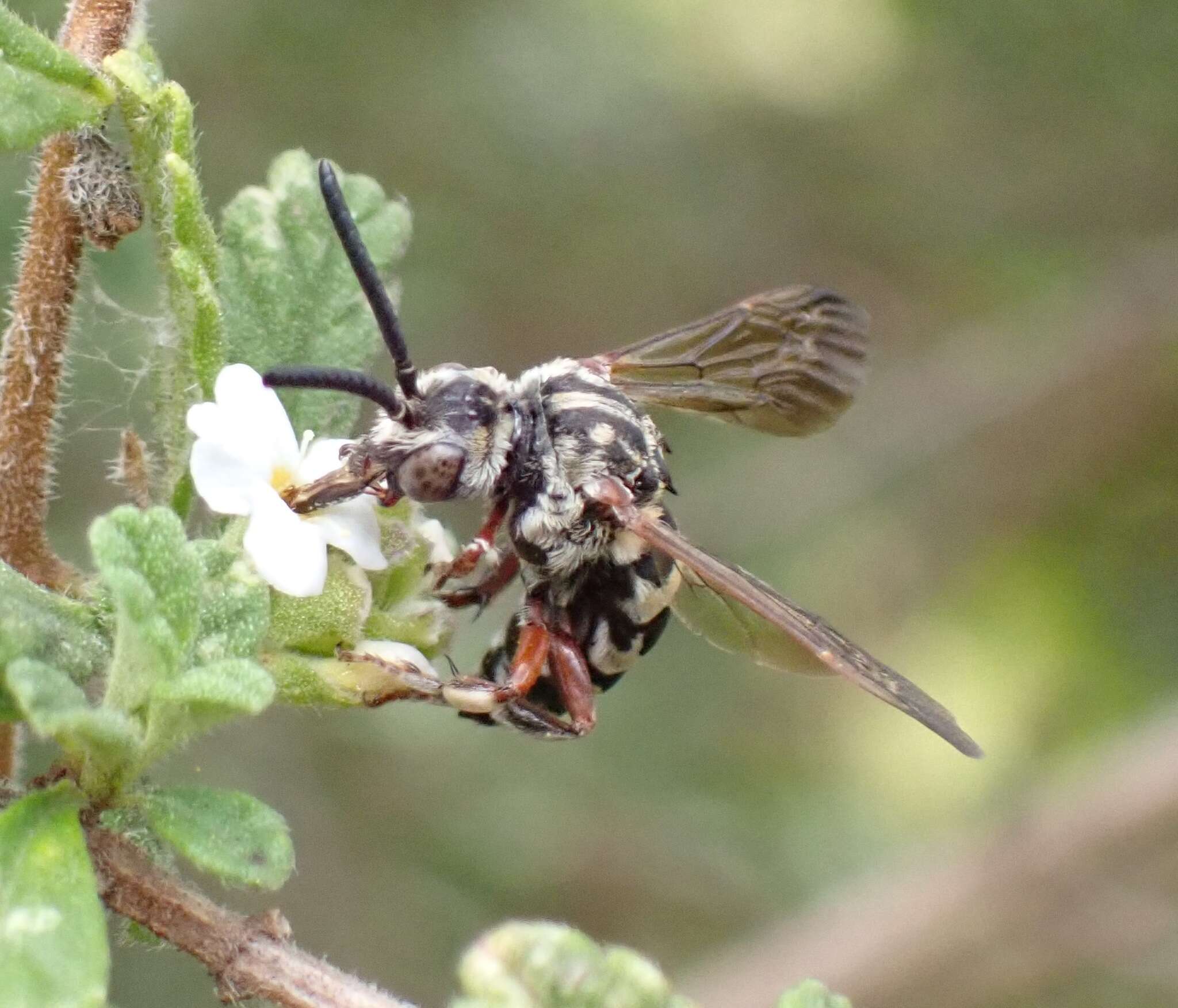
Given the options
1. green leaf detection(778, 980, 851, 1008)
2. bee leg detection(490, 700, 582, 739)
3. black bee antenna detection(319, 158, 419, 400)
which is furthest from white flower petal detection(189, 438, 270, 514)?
green leaf detection(778, 980, 851, 1008)

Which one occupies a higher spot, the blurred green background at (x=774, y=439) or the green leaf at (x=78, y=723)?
the blurred green background at (x=774, y=439)

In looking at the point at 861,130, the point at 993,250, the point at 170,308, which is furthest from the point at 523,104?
the point at 170,308

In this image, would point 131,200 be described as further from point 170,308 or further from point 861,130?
point 861,130

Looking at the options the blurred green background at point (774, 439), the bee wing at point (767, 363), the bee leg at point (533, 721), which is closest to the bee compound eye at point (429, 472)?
the bee leg at point (533, 721)

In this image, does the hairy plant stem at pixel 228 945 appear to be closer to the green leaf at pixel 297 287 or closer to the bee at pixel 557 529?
the bee at pixel 557 529

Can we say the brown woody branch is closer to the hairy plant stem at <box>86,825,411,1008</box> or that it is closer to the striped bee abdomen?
the hairy plant stem at <box>86,825,411,1008</box>

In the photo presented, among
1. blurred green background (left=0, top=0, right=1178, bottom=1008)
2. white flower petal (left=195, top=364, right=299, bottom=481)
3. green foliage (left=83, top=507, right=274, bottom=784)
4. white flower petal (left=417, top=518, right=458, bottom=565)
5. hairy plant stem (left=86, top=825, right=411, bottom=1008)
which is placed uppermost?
blurred green background (left=0, top=0, right=1178, bottom=1008)
